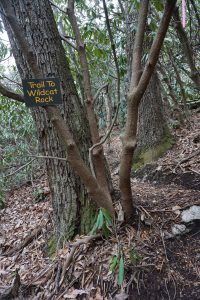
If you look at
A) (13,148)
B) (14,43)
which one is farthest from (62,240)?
(13,148)

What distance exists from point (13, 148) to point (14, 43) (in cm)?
340

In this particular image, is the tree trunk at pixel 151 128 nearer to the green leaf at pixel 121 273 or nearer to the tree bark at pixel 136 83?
the tree bark at pixel 136 83

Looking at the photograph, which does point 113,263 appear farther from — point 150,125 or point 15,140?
point 15,140

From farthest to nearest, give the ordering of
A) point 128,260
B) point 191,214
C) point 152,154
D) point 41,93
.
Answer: point 152,154
point 191,214
point 128,260
point 41,93

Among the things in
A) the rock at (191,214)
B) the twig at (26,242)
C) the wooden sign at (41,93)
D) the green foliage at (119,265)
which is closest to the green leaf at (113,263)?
the green foliage at (119,265)

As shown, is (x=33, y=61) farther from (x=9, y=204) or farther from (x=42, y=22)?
(x=9, y=204)

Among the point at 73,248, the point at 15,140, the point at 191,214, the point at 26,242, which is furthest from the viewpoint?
the point at 15,140

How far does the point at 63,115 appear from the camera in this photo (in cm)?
200

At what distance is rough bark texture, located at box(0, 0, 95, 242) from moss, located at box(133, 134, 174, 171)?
57.2 inches

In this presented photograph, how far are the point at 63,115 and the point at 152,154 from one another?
1.75 metres

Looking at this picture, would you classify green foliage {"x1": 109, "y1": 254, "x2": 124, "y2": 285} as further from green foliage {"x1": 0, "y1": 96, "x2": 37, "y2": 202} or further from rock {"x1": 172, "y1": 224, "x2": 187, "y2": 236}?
green foliage {"x1": 0, "y1": 96, "x2": 37, "y2": 202}

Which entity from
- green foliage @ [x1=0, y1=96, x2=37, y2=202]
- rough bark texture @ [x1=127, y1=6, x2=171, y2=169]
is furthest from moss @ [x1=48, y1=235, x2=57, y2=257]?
green foliage @ [x1=0, y1=96, x2=37, y2=202]

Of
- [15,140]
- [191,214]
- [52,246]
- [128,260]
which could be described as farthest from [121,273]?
[15,140]

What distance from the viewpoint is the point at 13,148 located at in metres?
5.11
